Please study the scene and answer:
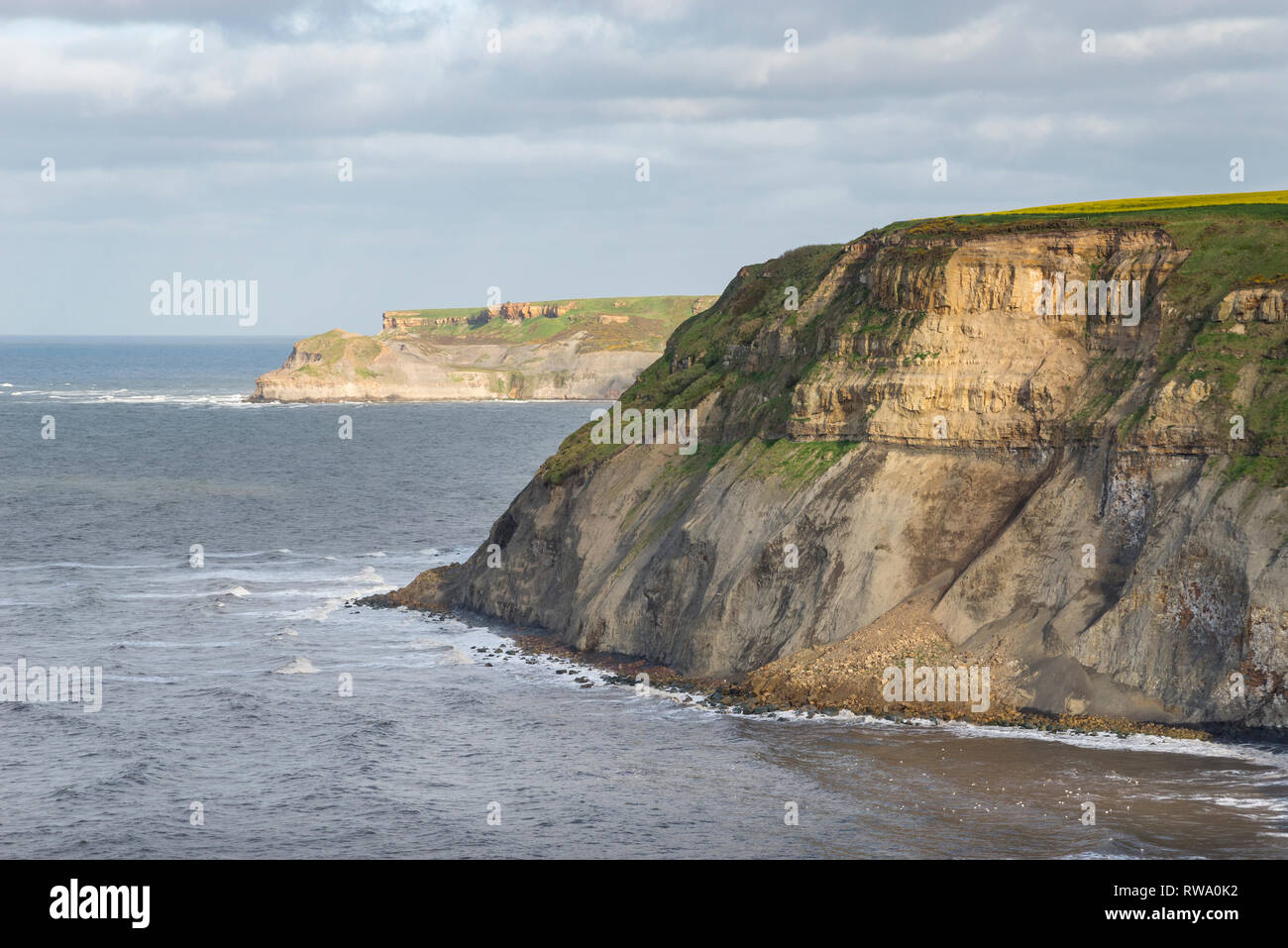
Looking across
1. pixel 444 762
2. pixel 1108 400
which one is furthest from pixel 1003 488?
pixel 444 762

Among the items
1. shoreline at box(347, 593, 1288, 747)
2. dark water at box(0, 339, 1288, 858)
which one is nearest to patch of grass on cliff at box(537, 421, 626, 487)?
dark water at box(0, 339, 1288, 858)

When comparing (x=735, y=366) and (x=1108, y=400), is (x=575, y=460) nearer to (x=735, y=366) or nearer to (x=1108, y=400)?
(x=735, y=366)

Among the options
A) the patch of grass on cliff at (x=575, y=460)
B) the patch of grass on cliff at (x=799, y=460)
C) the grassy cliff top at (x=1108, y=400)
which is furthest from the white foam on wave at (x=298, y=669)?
the patch of grass on cliff at (x=799, y=460)

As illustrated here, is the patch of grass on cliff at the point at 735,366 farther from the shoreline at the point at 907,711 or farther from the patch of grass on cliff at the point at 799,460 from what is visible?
the shoreline at the point at 907,711

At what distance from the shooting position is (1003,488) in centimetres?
5381

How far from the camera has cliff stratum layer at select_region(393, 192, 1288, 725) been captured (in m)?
46.9

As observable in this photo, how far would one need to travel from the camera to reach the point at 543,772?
142 feet

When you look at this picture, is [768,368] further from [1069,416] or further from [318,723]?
[318,723]

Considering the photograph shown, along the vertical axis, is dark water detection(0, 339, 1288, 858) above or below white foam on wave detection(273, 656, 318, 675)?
below

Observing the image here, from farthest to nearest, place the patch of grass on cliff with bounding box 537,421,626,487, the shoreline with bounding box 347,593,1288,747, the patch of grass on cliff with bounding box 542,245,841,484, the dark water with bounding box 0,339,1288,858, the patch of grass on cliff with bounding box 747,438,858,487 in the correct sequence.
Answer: the patch of grass on cliff with bounding box 537,421,626,487, the patch of grass on cliff with bounding box 542,245,841,484, the patch of grass on cliff with bounding box 747,438,858,487, the shoreline with bounding box 347,593,1288,747, the dark water with bounding box 0,339,1288,858

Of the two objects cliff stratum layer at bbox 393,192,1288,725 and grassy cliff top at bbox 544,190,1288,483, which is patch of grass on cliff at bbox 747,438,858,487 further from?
grassy cliff top at bbox 544,190,1288,483

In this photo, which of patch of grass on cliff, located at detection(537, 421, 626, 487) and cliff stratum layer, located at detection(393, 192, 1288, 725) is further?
patch of grass on cliff, located at detection(537, 421, 626, 487)

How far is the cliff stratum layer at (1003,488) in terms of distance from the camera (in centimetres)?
4694

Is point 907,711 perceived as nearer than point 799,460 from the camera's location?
Yes
